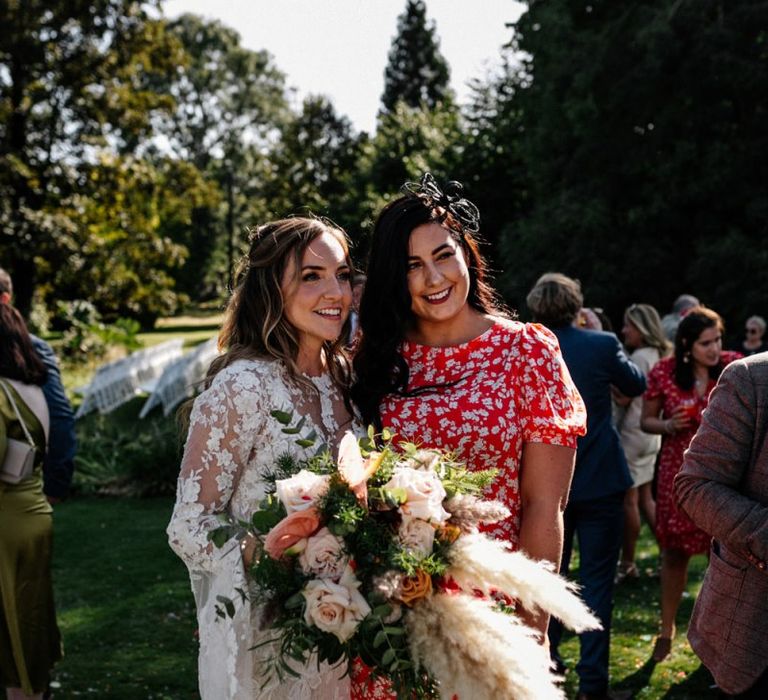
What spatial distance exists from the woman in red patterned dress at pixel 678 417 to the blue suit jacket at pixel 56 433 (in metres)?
3.51

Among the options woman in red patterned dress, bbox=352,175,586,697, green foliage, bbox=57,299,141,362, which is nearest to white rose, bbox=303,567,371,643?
woman in red patterned dress, bbox=352,175,586,697

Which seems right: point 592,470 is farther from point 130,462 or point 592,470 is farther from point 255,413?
point 130,462

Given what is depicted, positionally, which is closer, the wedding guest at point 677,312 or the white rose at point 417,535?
the white rose at point 417,535

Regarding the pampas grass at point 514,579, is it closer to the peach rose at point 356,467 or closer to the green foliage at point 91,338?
the peach rose at point 356,467

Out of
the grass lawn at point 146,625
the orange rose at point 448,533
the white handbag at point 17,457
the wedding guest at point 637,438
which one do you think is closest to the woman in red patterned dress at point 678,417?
the grass lawn at point 146,625

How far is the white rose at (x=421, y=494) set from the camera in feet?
7.14

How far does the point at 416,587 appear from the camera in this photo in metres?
2.13

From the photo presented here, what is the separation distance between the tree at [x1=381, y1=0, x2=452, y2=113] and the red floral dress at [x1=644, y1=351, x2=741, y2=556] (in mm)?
49991

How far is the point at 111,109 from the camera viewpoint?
23297mm

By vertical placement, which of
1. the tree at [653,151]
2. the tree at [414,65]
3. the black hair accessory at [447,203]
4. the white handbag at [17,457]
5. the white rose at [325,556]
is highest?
the tree at [414,65]

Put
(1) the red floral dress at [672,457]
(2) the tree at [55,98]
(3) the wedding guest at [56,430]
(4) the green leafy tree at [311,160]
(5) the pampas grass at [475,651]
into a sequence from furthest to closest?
(4) the green leafy tree at [311,160] → (2) the tree at [55,98] → (1) the red floral dress at [672,457] → (3) the wedding guest at [56,430] → (5) the pampas grass at [475,651]

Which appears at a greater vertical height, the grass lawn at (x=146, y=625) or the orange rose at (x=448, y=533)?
the orange rose at (x=448, y=533)

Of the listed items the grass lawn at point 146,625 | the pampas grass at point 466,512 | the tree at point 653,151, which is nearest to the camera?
the pampas grass at point 466,512

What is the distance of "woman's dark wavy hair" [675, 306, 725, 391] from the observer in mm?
5500
